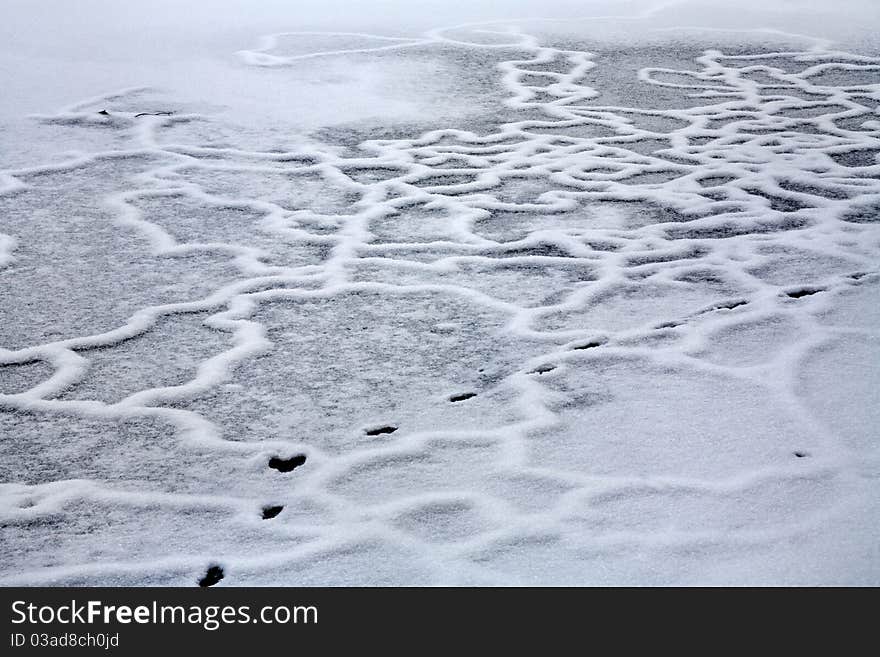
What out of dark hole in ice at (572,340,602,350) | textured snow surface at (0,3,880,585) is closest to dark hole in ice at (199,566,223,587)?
textured snow surface at (0,3,880,585)

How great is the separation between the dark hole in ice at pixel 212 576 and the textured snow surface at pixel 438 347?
0.03 feet

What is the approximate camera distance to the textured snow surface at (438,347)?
152 centimetres

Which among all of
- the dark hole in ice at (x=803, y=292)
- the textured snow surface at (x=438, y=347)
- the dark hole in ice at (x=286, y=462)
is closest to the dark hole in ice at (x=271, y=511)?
the textured snow surface at (x=438, y=347)

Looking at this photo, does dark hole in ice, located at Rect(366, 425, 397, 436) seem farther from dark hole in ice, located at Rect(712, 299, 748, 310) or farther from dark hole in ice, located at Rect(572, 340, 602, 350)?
dark hole in ice, located at Rect(712, 299, 748, 310)

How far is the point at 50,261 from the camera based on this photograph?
262cm

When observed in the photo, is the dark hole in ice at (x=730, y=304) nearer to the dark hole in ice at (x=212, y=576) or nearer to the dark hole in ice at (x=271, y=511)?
the dark hole in ice at (x=271, y=511)

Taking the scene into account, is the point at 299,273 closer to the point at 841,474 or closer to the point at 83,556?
the point at 83,556

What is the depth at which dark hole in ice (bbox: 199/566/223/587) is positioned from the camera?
1.43m

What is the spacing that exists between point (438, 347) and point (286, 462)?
526mm

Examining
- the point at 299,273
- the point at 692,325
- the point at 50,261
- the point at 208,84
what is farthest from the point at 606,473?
the point at 208,84

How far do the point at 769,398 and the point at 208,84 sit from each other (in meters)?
3.47

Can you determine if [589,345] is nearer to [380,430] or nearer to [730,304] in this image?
[730,304]

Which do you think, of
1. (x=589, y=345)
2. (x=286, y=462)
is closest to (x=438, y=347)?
(x=589, y=345)

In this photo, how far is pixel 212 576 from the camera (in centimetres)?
144
